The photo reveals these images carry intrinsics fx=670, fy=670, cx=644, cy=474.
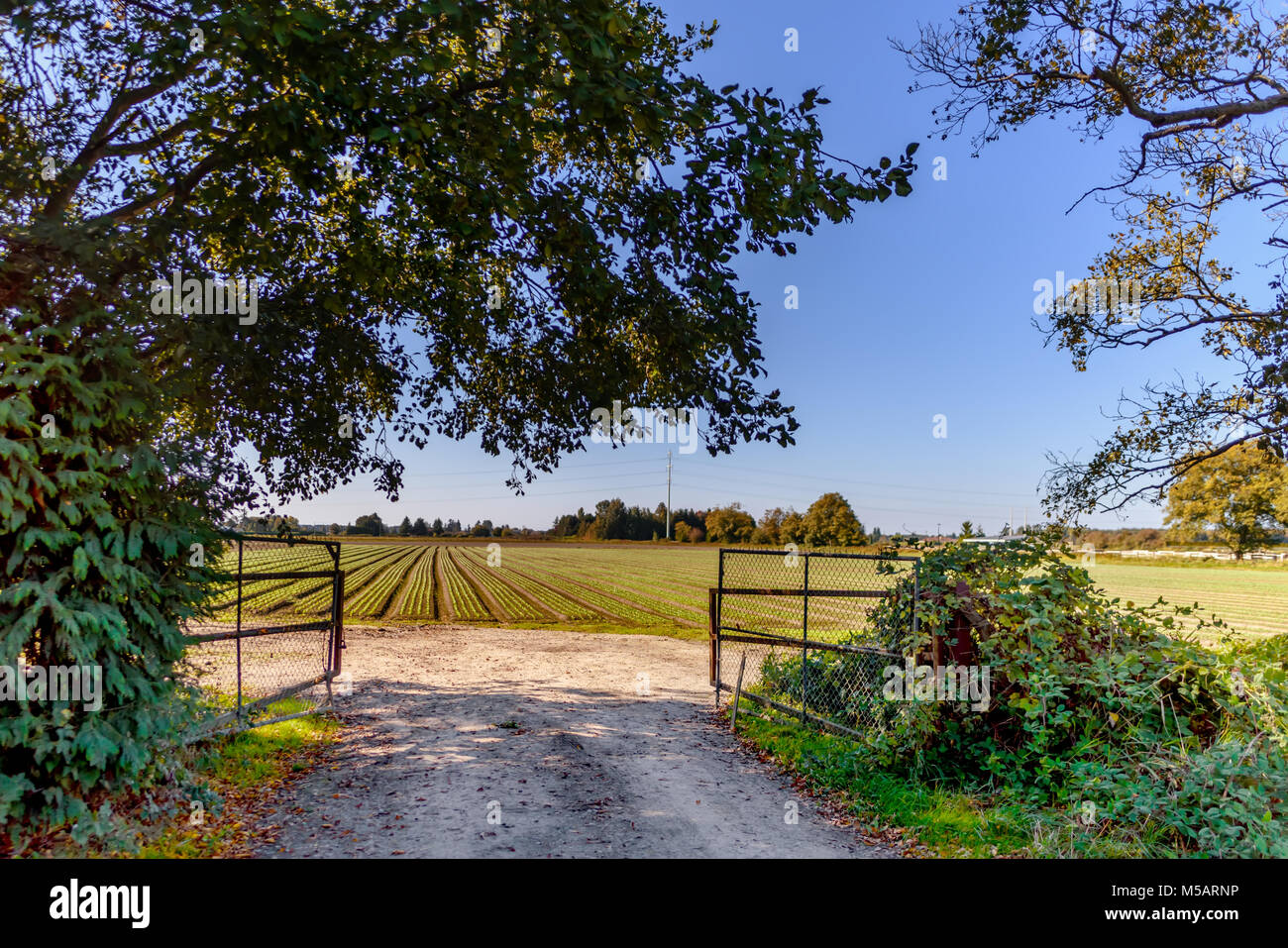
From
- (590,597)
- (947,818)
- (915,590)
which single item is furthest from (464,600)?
(947,818)

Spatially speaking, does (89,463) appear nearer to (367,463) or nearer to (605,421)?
(605,421)

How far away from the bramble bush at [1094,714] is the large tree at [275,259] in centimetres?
308

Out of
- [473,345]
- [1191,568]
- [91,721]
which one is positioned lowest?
[1191,568]

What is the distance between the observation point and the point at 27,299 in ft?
17.2

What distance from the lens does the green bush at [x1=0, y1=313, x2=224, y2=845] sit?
4801mm

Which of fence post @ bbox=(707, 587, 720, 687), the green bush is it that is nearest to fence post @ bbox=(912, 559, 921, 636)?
fence post @ bbox=(707, 587, 720, 687)

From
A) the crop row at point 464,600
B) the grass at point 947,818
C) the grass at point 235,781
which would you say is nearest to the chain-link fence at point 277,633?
the grass at point 235,781

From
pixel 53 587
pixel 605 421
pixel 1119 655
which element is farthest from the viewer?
pixel 605 421

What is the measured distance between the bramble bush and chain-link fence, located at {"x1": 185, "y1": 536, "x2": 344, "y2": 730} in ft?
25.8

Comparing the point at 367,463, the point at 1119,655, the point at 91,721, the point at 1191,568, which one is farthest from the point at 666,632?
the point at 1191,568

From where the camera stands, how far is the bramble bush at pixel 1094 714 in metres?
5.36

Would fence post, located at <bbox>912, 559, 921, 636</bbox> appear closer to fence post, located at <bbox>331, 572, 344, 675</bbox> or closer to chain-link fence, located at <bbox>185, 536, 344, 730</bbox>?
chain-link fence, located at <bbox>185, 536, 344, 730</bbox>

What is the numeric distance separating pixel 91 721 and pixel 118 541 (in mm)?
1340

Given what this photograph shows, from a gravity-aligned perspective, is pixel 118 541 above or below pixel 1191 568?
above
